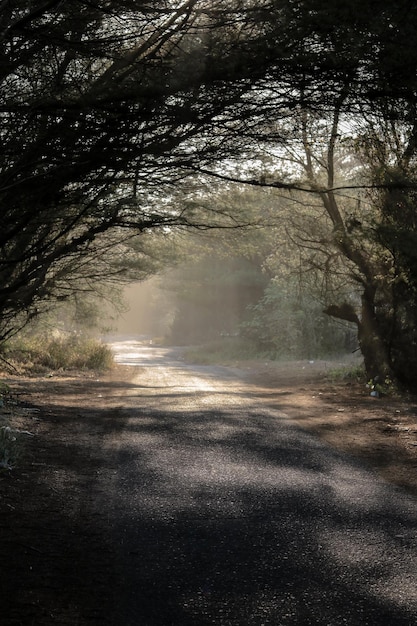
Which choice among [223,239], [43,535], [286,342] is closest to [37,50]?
[43,535]

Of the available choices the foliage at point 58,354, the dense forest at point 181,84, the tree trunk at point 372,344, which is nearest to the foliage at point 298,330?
the foliage at point 58,354

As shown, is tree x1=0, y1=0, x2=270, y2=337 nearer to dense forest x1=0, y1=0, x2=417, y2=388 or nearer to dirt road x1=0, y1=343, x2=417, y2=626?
dense forest x1=0, y1=0, x2=417, y2=388

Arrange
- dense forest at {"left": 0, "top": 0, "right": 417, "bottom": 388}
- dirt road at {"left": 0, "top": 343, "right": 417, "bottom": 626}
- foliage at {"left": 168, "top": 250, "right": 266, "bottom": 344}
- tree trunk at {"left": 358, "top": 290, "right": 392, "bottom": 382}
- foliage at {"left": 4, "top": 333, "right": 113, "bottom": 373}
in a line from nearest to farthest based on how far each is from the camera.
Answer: dirt road at {"left": 0, "top": 343, "right": 417, "bottom": 626}
dense forest at {"left": 0, "top": 0, "right": 417, "bottom": 388}
tree trunk at {"left": 358, "top": 290, "right": 392, "bottom": 382}
foliage at {"left": 4, "top": 333, "right": 113, "bottom": 373}
foliage at {"left": 168, "top": 250, "right": 266, "bottom": 344}

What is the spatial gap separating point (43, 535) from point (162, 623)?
5.69 feet

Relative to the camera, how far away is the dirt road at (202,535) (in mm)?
3670

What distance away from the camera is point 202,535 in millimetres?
4867

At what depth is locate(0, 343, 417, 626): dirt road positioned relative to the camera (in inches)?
144

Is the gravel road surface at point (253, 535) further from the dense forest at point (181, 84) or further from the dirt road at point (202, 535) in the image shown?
the dense forest at point (181, 84)

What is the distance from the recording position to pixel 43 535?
4871 millimetres

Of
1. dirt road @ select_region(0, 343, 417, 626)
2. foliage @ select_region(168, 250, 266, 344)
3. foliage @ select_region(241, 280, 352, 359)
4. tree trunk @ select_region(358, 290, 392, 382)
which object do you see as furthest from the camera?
foliage @ select_region(168, 250, 266, 344)

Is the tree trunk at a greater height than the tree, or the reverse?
the tree

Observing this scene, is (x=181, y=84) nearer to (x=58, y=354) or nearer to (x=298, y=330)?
(x=58, y=354)

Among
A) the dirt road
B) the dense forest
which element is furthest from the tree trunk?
the dense forest

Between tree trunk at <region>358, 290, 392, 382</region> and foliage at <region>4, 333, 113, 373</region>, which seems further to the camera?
foliage at <region>4, 333, 113, 373</region>
